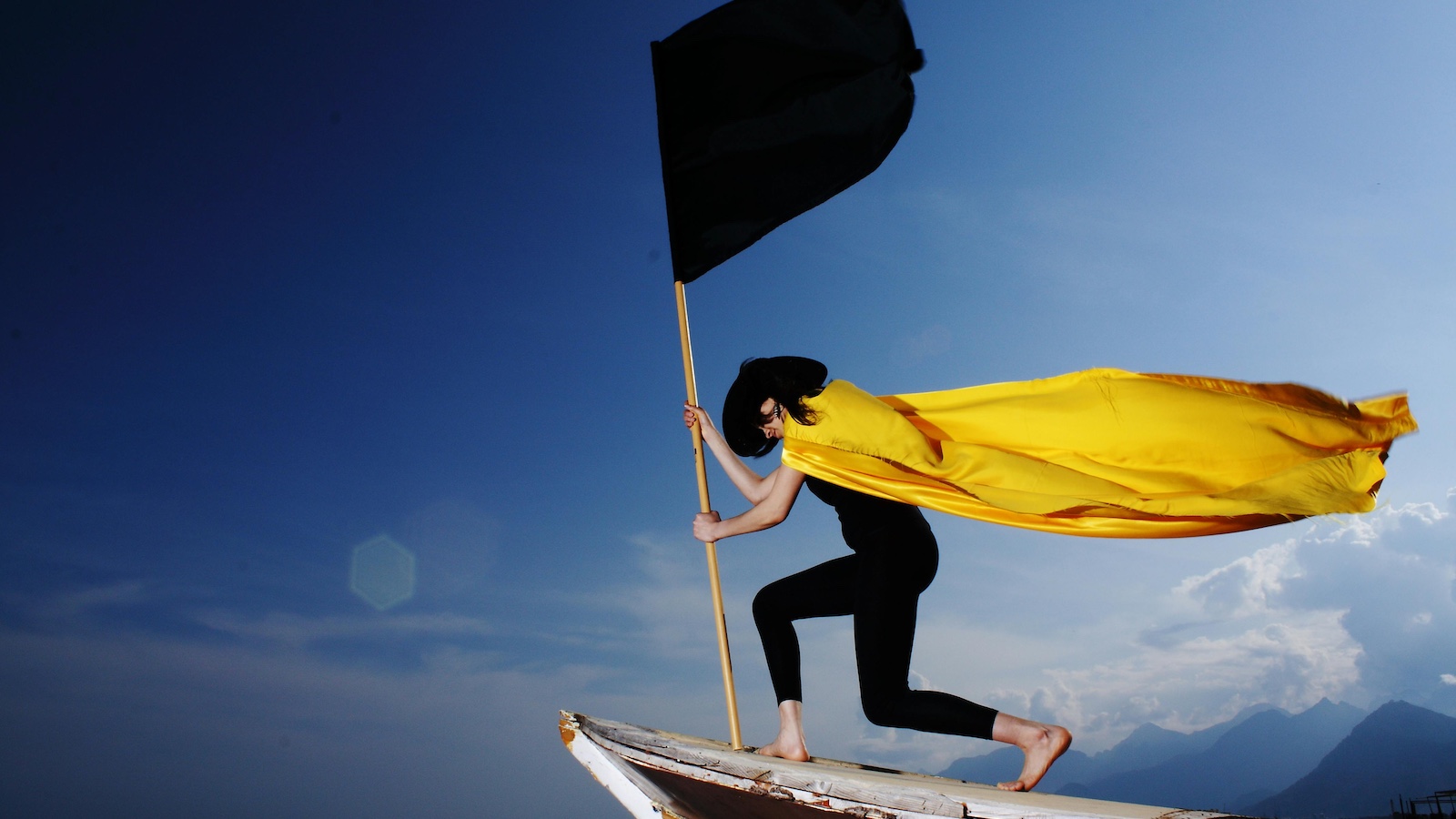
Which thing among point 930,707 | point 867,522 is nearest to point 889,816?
point 930,707

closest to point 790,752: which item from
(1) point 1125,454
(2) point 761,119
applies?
(1) point 1125,454

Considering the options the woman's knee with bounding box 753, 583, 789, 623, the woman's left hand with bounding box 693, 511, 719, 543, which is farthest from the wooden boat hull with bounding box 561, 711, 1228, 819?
the woman's left hand with bounding box 693, 511, 719, 543

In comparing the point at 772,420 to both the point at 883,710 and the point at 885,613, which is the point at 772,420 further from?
the point at 883,710

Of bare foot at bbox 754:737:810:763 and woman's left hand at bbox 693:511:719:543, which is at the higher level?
woman's left hand at bbox 693:511:719:543

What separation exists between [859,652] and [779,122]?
336 cm

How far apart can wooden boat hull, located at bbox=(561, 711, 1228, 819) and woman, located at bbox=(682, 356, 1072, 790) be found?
262 millimetres

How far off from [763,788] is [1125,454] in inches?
90.9

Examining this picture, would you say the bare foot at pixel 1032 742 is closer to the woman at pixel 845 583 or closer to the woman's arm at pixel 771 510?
the woman at pixel 845 583

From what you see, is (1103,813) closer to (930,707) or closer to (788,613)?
(930,707)

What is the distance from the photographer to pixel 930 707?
3.44 meters

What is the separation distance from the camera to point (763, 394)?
4016mm

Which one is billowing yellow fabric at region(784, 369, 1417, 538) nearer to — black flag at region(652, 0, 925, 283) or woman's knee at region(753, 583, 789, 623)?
woman's knee at region(753, 583, 789, 623)

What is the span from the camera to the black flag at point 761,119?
4996mm

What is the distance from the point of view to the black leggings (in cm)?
345
